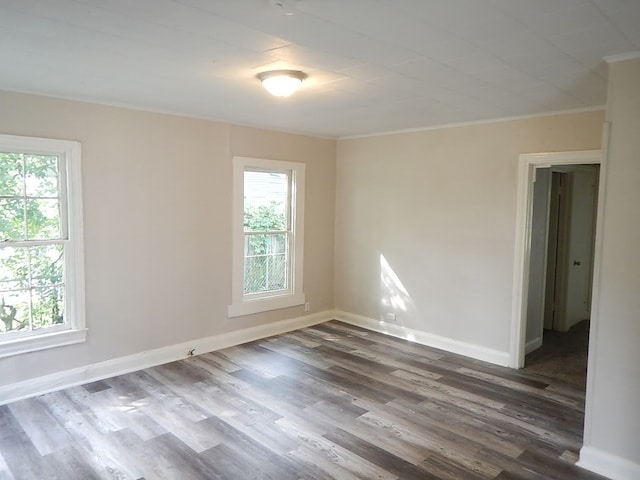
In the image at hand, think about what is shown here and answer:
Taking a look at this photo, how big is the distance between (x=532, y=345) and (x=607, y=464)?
246 centimetres

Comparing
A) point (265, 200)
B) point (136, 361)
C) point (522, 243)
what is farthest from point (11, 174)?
point (522, 243)

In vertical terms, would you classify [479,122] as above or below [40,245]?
above

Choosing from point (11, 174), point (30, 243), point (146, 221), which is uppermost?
point (11, 174)

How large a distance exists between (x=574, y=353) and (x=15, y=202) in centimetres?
570

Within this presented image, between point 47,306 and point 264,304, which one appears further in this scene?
point 264,304

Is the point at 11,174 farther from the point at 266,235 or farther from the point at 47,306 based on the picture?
the point at 266,235

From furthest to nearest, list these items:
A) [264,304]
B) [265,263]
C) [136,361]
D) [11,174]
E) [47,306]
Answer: [265,263], [264,304], [136,361], [47,306], [11,174]

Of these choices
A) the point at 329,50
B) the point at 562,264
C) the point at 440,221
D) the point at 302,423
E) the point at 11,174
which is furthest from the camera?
the point at 562,264

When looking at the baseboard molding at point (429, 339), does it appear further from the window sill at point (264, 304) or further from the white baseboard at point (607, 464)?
the white baseboard at point (607, 464)

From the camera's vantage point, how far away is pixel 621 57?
2443 mm

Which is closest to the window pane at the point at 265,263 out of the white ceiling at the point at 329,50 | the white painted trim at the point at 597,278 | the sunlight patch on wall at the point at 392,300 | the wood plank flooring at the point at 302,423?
the wood plank flooring at the point at 302,423

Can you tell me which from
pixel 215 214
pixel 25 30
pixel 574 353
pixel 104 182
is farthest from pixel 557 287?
Result: pixel 25 30

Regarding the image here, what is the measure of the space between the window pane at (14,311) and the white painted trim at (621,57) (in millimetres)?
4445

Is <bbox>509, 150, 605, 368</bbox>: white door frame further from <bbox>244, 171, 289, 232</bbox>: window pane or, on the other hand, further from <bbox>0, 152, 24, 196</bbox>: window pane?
<bbox>0, 152, 24, 196</bbox>: window pane
